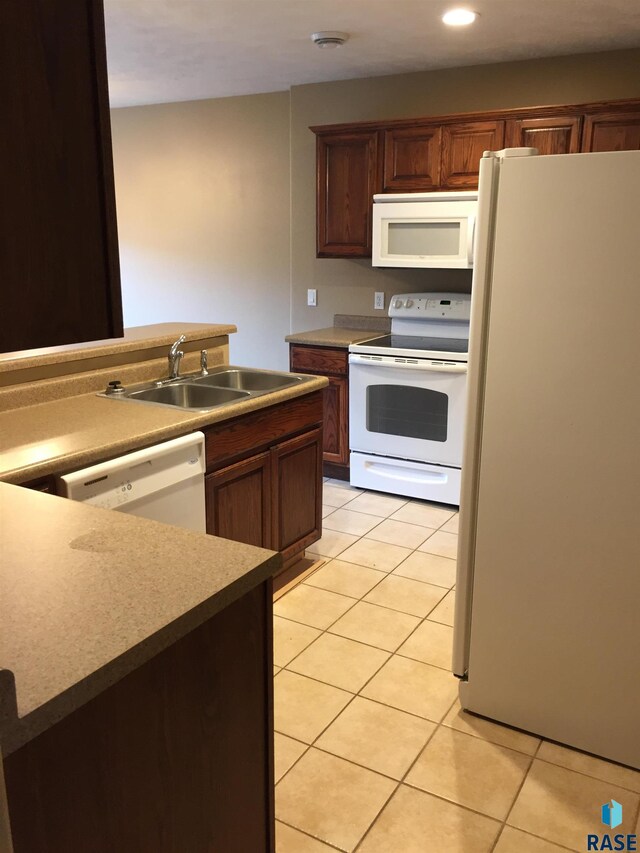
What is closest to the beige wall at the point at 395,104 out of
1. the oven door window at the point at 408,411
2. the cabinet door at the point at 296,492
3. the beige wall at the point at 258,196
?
the beige wall at the point at 258,196

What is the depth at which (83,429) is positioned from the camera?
232 cm

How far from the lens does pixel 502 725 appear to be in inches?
90.4

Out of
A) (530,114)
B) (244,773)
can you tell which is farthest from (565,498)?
(530,114)

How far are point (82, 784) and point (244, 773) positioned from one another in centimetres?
43

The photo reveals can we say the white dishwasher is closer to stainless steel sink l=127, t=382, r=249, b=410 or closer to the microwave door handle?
stainless steel sink l=127, t=382, r=249, b=410

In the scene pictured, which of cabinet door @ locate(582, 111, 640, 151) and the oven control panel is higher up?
cabinet door @ locate(582, 111, 640, 151)

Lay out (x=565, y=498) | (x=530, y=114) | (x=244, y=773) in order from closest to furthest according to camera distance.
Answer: (x=244, y=773)
(x=565, y=498)
(x=530, y=114)

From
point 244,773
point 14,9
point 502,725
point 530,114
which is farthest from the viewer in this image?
point 530,114

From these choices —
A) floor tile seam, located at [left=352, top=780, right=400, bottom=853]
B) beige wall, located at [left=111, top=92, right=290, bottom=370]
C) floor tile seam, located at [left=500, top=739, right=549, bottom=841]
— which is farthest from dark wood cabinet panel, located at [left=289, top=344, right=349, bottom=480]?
floor tile seam, located at [left=352, top=780, right=400, bottom=853]

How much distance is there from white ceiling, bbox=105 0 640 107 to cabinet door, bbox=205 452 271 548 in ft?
6.56

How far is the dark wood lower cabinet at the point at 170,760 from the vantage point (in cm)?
102

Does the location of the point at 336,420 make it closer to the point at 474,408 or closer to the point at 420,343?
the point at 420,343

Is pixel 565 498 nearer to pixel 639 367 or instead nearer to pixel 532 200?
pixel 639 367

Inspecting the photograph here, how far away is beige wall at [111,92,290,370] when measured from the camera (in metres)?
5.21
